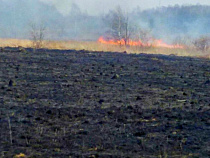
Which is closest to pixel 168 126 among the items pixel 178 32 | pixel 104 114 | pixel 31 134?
pixel 104 114

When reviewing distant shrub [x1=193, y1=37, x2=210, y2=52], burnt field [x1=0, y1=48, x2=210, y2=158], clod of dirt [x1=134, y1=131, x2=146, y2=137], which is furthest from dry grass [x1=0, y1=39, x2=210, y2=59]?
clod of dirt [x1=134, y1=131, x2=146, y2=137]

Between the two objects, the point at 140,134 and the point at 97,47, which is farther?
the point at 97,47

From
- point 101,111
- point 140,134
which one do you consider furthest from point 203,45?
point 140,134

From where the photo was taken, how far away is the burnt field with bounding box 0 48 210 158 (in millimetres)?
6410

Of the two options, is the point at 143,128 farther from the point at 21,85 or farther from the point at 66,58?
the point at 66,58

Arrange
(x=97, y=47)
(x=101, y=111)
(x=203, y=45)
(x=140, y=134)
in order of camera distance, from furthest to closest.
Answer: (x=203, y=45)
(x=97, y=47)
(x=101, y=111)
(x=140, y=134)

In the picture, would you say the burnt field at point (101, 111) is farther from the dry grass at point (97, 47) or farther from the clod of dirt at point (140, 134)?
the dry grass at point (97, 47)

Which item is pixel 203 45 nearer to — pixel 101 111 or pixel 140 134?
pixel 101 111

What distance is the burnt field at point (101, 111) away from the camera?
21.0 feet

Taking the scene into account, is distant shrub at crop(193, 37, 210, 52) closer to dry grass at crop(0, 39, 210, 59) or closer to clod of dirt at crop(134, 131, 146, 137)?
dry grass at crop(0, 39, 210, 59)

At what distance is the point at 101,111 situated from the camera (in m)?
8.87

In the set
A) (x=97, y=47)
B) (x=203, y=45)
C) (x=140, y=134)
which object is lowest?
(x=140, y=134)

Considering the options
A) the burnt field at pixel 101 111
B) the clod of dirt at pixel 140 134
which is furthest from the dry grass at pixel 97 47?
the clod of dirt at pixel 140 134

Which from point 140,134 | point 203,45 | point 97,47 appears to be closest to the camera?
point 140,134
